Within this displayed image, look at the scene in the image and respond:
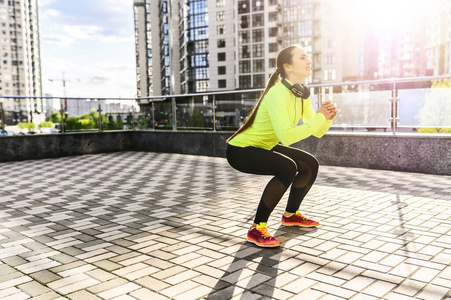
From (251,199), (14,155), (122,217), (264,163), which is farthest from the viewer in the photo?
(14,155)

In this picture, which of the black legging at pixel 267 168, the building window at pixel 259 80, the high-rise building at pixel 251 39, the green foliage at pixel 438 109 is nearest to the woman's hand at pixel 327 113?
the black legging at pixel 267 168

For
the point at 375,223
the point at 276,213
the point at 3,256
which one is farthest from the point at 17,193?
the point at 375,223

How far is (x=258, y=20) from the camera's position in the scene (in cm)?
7638

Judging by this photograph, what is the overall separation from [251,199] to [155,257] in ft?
8.33

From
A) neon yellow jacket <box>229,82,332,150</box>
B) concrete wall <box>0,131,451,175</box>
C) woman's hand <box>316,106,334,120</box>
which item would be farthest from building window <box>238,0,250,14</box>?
woman's hand <box>316,106,334,120</box>

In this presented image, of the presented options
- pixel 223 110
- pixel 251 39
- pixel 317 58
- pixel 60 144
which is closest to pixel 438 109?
pixel 223 110

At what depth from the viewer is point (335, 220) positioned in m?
4.61

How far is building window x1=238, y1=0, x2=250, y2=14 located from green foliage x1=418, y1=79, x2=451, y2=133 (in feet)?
240

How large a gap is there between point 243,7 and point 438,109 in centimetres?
7394

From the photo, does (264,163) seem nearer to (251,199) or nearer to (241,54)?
(251,199)

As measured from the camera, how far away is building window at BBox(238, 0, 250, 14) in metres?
76.7

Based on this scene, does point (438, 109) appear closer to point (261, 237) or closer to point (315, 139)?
point (315, 139)

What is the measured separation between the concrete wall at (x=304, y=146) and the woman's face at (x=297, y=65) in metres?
4.78

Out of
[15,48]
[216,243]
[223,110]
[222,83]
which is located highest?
[15,48]
